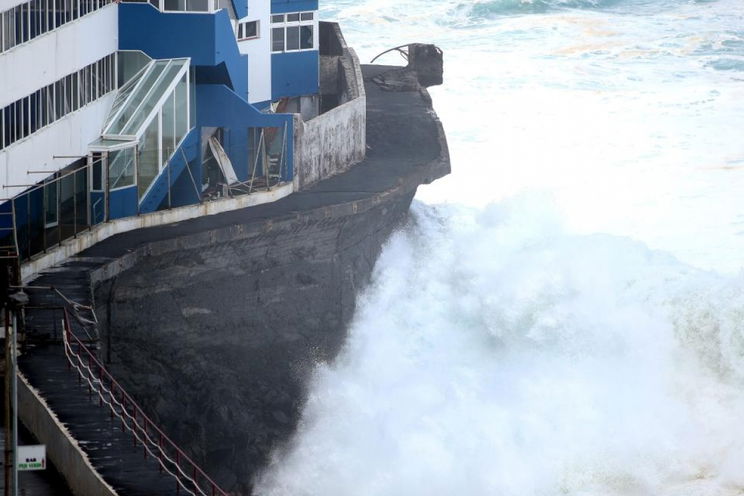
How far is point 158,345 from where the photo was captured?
26625mm

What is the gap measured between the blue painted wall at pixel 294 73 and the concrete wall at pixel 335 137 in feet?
2.62

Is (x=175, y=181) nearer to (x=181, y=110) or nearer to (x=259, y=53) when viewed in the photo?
(x=181, y=110)

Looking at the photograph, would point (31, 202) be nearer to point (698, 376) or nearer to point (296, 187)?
point (296, 187)

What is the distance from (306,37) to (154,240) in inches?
432

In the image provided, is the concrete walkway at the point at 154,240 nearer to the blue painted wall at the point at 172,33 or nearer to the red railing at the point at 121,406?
the red railing at the point at 121,406

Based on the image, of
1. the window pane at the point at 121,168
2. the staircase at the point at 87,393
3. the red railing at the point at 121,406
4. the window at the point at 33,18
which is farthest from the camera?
the window pane at the point at 121,168

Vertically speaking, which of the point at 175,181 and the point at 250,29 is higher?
the point at 250,29

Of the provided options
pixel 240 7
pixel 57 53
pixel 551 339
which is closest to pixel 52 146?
pixel 57 53

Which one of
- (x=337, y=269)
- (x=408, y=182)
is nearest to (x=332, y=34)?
(x=408, y=182)

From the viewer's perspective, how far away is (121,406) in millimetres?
20672

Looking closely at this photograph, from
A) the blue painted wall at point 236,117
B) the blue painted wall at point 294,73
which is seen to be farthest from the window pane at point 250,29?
the blue painted wall at point 236,117

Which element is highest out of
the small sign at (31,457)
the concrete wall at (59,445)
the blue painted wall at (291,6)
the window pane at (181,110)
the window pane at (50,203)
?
the blue painted wall at (291,6)

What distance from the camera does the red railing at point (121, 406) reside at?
18859 millimetres

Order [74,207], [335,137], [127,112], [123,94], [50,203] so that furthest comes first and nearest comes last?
[335,137] < [123,94] < [127,112] < [74,207] < [50,203]
